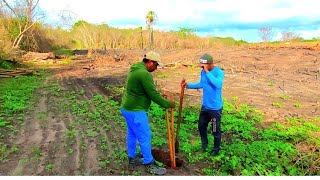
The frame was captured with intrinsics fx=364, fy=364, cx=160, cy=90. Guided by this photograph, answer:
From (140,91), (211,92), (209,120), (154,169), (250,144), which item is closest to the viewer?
(140,91)

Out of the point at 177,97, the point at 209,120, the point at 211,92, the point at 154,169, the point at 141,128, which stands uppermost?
the point at 211,92

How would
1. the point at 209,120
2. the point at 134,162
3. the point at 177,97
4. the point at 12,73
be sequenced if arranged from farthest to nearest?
the point at 12,73, the point at 177,97, the point at 209,120, the point at 134,162

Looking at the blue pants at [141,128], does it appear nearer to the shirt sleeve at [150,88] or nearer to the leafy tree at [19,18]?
the shirt sleeve at [150,88]

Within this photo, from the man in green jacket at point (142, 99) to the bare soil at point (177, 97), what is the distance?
0.50 m

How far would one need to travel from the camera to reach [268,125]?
8.51m

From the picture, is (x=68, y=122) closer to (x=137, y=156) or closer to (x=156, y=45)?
(x=137, y=156)

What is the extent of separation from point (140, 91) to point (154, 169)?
3.99 feet

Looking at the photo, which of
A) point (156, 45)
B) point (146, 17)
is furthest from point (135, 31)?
point (146, 17)

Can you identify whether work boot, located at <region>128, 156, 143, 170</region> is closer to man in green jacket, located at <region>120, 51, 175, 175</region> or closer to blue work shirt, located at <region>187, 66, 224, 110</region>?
man in green jacket, located at <region>120, 51, 175, 175</region>

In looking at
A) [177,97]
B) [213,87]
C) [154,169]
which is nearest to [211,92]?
[213,87]

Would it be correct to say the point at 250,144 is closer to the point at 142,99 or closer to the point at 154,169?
the point at 154,169

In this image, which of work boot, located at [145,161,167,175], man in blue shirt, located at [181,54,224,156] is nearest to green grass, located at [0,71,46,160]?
work boot, located at [145,161,167,175]

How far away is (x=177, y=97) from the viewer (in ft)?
39.0

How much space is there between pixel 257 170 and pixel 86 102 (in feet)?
22.3
